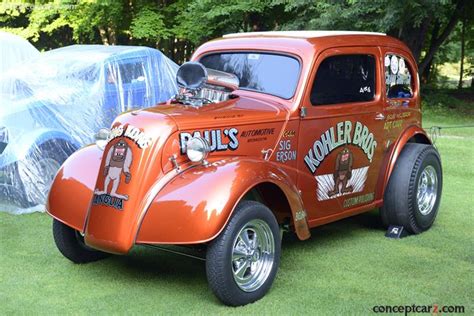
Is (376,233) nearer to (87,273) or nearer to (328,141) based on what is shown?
(328,141)

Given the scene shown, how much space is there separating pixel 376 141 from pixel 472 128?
8800 mm

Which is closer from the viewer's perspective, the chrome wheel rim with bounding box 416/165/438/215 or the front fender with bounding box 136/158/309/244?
the front fender with bounding box 136/158/309/244

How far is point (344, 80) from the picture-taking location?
5.67 m

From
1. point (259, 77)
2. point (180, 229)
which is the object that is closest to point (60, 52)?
point (259, 77)

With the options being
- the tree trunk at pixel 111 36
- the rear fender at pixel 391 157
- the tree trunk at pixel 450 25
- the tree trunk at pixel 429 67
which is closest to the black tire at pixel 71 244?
the rear fender at pixel 391 157

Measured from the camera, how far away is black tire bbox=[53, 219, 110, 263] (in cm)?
512

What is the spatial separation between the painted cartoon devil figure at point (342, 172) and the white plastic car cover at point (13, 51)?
639 cm

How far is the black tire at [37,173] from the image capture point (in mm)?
6902

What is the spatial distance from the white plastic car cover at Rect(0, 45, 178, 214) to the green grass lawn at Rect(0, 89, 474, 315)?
53 centimetres

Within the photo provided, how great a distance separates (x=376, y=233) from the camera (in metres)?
6.25

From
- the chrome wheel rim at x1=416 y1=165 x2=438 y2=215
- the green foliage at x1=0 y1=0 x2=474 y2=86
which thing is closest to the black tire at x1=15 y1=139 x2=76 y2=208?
the chrome wheel rim at x1=416 y1=165 x2=438 y2=215

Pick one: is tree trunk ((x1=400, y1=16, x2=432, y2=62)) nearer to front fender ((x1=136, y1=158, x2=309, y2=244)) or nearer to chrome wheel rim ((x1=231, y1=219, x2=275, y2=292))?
chrome wheel rim ((x1=231, y1=219, x2=275, y2=292))

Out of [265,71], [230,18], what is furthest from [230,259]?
[230,18]

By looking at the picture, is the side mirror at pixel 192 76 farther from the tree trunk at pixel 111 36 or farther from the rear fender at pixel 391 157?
the tree trunk at pixel 111 36
